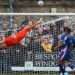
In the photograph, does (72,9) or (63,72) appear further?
(72,9)

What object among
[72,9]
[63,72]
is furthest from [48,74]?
[72,9]

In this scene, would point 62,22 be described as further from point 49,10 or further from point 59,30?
point 49,10

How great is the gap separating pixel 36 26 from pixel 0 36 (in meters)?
0.72

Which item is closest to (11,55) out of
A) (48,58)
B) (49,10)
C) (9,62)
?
(9,62)

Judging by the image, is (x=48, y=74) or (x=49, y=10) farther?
(x=49, y=10)

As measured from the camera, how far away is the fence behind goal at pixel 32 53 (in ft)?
30.3

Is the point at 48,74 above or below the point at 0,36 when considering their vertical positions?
below

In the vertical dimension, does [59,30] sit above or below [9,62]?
above

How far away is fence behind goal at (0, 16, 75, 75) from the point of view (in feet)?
30.3

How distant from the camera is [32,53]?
9367 millimetres

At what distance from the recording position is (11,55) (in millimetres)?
9453

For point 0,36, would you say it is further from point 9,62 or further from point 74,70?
point 74,70

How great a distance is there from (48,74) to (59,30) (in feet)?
2.86

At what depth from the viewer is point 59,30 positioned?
9.37 meters
